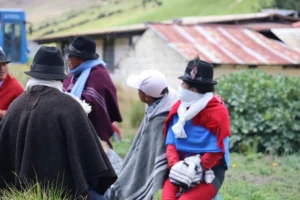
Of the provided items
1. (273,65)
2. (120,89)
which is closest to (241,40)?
(273,65)

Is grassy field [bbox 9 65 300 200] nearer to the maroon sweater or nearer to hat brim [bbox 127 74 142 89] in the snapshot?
the maroon sweater

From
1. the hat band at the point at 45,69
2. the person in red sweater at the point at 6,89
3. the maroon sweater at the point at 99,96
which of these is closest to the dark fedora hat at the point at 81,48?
the maroon sweater at the point at 99,96

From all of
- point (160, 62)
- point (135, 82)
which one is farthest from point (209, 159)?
point (160, 62)

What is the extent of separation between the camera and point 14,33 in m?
29.3

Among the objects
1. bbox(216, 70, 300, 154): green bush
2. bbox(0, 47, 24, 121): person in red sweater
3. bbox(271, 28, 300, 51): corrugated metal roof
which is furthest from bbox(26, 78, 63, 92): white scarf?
bbox(216, 70, 300, 154): green bush

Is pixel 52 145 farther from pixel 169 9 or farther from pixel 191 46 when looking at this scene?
pixel 169 9

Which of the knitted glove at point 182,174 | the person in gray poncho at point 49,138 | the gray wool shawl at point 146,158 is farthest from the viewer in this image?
the gray wool shawl at point 146,158

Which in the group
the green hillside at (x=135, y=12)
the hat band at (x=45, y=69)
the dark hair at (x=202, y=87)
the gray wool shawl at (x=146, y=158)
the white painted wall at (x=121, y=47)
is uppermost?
the hat band at (x=45, y=69)

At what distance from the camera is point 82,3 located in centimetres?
7269

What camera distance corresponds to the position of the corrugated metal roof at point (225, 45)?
78.9ft

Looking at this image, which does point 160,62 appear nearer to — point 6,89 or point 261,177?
point 261,177

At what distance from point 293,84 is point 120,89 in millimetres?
7186

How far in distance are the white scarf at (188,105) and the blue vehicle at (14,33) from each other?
23.9m

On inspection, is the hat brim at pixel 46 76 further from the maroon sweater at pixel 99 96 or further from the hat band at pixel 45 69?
the maroon sweater at pixel 99 96
